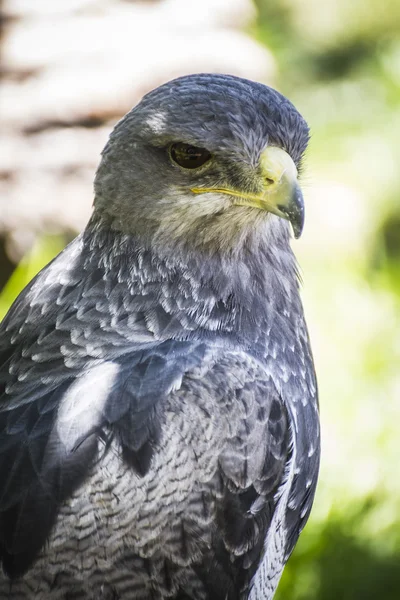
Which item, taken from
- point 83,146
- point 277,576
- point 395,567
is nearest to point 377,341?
point 395,567

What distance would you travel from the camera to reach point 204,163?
10.5ft

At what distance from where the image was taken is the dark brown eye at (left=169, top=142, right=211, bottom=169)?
10.5 feet

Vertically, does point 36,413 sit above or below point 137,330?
below

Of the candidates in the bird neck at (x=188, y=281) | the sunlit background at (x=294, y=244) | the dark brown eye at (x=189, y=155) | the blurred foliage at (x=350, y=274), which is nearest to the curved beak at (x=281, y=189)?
the dark brown eye at (x=189, y=155)

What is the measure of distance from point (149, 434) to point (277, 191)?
2.90 feet

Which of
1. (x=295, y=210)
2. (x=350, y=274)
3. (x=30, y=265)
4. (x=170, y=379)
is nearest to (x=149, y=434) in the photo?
(x=170, y=379)

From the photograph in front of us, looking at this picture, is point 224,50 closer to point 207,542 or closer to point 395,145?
point 395,145

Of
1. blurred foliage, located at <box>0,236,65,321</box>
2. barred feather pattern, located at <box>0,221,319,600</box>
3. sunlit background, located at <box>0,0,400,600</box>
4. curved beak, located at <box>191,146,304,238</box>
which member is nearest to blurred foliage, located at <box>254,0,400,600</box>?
sunlit background, located at <box>0,0,400,600</box>

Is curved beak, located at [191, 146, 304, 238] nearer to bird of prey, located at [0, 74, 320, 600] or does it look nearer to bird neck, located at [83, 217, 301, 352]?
bird of prey, located at [0, 74, 320, 600]

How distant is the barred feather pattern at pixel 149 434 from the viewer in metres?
3.01

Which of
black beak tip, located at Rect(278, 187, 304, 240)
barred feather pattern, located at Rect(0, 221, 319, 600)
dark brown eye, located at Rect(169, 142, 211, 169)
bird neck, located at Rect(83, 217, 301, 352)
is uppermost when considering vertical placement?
dark brown eye, located at Rect(169, 142, 211, 169)

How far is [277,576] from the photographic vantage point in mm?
3557

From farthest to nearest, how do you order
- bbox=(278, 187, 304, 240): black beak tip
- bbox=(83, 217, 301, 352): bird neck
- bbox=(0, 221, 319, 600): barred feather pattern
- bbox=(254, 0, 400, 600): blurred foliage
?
bbox=(254, 0, 400, 600): blurred foliage < bbox=(83, 217, 301, 352): bird neck < bbox=(278, 187, 304, 240): black beak tip < bbox=(0, 221, 319, 600): barred feather pattern

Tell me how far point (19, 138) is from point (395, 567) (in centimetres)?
349
